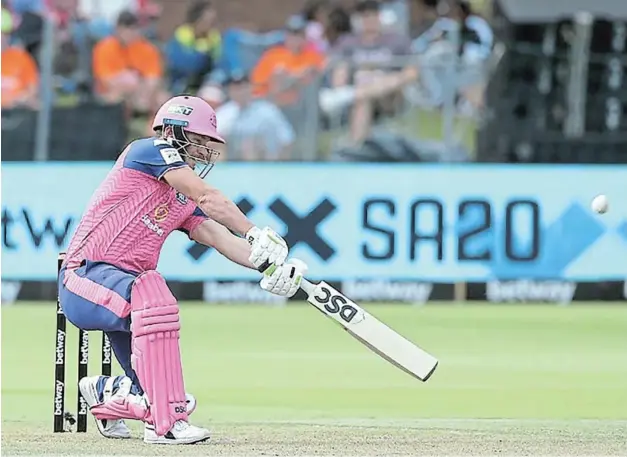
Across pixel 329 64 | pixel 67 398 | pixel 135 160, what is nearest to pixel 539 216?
pixel 329 64

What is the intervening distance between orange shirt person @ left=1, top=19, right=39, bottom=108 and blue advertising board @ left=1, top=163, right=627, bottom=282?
83 cm

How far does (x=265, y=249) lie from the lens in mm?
7410

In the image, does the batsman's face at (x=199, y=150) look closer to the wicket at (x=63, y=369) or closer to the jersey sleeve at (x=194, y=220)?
the jersey sleeve at (x=194, y=220)

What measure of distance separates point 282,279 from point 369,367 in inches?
180

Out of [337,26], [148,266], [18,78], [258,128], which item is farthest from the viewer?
[337,26]

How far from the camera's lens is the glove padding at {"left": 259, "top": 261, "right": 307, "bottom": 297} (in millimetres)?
7422

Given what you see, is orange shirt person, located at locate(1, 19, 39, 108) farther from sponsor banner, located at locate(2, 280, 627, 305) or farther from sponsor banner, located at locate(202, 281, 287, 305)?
sponsor banner, located at locate(202, 281, 287, 305)

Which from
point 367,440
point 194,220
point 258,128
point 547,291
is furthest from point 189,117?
point 547,291

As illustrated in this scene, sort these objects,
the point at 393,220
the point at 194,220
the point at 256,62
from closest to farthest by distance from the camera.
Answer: the point at 194,220, the point at 393,220, the point at 256,62

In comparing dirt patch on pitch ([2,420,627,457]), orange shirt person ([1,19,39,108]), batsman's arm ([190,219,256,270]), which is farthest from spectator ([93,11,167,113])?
batsman's arm ([190,219,256,270])

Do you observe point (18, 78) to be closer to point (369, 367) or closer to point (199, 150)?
point (369, 367)

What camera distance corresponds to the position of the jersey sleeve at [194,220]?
26.6ft

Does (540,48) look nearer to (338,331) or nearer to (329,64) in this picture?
(329,64)

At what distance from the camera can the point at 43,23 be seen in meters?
17.0
